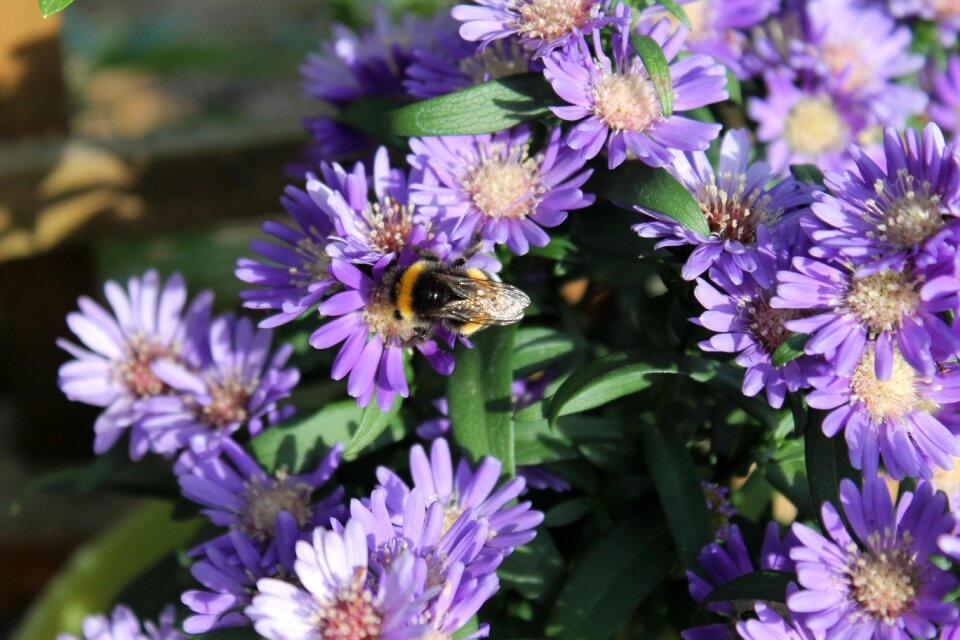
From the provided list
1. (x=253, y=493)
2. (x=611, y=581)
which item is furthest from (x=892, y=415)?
(x=253, y=493)

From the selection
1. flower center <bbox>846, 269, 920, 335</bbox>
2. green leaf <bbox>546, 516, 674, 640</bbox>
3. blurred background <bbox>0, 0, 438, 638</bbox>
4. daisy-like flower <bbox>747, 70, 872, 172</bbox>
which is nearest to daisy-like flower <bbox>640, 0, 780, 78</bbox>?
daisy-like flower <bbox>747, 70, 872, 172</bbox>

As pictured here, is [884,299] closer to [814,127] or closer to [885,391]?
[885,391]

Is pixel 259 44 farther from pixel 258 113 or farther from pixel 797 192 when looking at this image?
pixel 797 192

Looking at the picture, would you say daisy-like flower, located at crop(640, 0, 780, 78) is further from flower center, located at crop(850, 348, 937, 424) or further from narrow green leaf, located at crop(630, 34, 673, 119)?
flower center, located at crop(850, 348, 937, 424)

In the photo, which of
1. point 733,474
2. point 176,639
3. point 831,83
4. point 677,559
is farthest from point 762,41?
point 176,639

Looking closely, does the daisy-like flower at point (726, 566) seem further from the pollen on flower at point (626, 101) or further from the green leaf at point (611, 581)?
the pollen on flower at point (626, 101)

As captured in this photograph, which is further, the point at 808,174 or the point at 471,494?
the point at 808,174
